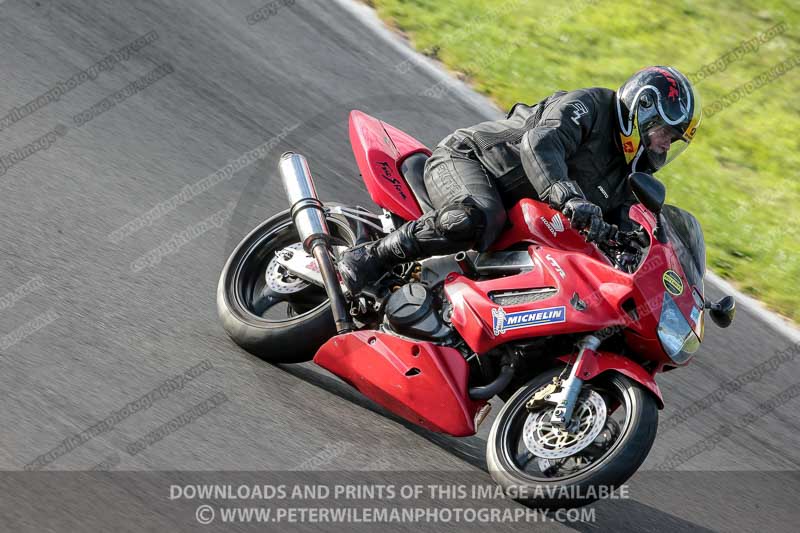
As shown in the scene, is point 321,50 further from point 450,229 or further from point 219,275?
point 450,229

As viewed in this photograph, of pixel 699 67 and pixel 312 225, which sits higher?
pixel 312 225

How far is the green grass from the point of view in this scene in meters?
8.05

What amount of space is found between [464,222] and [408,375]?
2.39 feet

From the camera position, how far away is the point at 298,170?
18.2 ft

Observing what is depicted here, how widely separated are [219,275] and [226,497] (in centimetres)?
202

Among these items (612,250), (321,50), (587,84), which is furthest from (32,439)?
(587,84)

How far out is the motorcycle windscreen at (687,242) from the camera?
15.0 feet

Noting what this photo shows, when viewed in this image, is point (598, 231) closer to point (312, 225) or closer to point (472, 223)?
point (472, 223)

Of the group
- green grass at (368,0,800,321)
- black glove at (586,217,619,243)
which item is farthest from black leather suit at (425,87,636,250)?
green grass at (368,0,800,321)

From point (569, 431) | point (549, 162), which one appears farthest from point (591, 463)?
point (549, 162)

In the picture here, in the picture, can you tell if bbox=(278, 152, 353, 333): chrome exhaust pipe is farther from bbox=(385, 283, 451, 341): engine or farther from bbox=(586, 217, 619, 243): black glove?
bbox=(586, 217, 619, 243): black glove

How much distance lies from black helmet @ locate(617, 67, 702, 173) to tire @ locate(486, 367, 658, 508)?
1070mm

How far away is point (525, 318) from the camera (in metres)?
4.49

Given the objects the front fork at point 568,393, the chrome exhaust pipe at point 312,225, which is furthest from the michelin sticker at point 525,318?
the chrome exhaust pipe at point 312,225
